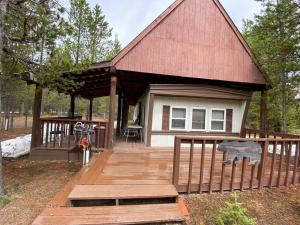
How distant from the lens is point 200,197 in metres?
4.61

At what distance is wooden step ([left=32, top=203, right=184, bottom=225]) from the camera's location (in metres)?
3.30

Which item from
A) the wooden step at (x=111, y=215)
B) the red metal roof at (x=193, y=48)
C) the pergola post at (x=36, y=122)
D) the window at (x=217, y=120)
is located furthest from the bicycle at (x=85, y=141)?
the window at (x=217, y=120)

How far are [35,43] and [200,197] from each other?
17.3 ft

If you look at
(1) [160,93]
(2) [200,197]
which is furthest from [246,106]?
(2) [200,197]

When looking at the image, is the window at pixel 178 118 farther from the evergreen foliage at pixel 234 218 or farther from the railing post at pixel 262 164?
the evergreen foliage at pixel 234 218

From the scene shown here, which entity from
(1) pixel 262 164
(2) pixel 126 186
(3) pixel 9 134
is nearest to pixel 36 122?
(2) pixel 126 186

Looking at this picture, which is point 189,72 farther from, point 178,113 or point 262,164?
point 262,164

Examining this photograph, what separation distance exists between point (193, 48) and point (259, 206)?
6.22 m

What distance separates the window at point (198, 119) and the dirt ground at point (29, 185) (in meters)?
4.59

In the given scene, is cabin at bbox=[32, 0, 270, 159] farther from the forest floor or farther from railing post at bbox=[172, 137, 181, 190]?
railing post at bbox=[172, 137, 181, 190]

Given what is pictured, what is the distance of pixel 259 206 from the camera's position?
4527mm

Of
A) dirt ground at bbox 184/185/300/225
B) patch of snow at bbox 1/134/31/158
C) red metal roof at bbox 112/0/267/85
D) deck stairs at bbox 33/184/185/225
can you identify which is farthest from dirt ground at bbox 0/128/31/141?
dirt ground at bbox 184/185/300/225

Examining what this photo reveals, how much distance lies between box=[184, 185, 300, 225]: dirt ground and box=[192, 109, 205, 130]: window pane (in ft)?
16.0

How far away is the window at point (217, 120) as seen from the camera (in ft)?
33.2
